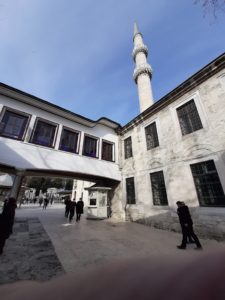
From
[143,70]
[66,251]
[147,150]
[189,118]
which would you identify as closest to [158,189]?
[147,150]

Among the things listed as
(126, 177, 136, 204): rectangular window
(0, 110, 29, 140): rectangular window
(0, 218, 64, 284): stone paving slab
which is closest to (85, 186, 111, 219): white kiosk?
(126, 177, 136, 204): rectangular window

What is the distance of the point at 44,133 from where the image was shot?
9.57m

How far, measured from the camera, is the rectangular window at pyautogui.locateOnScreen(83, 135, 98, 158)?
36.1 ft

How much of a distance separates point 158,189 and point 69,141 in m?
6.94

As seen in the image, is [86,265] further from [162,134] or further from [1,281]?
[162,134]

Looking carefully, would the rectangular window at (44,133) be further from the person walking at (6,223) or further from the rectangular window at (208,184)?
the rectangular window at (208,184)

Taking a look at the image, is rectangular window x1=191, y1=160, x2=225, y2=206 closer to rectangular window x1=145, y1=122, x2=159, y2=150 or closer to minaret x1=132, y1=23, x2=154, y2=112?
rectangular window x1=145, y1=122, x2=159, y2=150

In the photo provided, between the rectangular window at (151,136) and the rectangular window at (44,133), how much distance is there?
6.67 meters

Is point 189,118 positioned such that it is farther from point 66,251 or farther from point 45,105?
point 45,105

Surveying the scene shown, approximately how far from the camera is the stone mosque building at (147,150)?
6822mm

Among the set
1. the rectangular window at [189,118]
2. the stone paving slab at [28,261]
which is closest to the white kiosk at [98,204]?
the stone paving slab at [28,261]

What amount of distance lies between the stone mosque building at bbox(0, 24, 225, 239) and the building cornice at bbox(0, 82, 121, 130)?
0.05m

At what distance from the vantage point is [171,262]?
1071mm

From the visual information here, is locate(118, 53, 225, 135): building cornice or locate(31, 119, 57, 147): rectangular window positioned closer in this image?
locate(118, 53, 225, 135): building cornice
